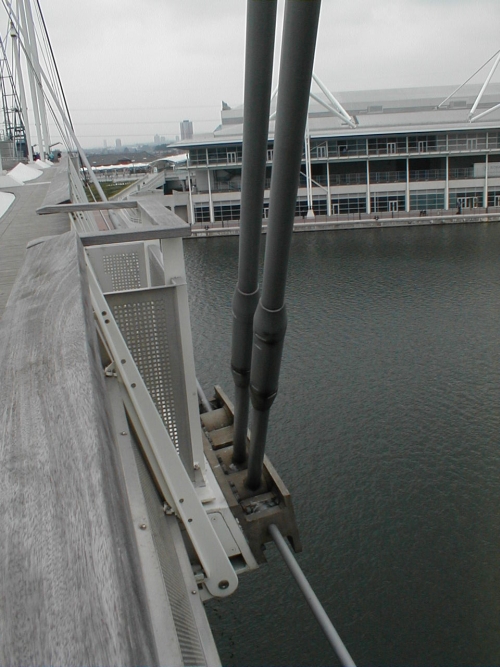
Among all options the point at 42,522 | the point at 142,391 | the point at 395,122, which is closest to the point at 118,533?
the point at 42,522

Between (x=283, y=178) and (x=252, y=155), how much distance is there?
0.42 m

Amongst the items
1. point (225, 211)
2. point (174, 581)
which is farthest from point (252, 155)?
point (225, 211)

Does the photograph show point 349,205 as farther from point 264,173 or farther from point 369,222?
point 264,173

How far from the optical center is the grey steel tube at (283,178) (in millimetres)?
1146

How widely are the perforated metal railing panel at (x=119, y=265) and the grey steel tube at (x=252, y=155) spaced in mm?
374

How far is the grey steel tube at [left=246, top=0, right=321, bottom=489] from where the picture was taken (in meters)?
1.15

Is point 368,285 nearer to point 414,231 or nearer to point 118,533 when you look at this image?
point 414,231

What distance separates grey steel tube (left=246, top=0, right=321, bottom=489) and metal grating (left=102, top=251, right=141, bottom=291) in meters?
0.59

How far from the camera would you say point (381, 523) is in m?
4.71

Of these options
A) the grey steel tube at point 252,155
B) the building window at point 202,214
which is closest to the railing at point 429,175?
the building window at point 202,214

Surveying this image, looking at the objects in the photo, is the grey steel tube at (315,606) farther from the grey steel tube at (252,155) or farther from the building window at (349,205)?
the building window at (349,205)

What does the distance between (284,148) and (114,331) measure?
0.55 metres

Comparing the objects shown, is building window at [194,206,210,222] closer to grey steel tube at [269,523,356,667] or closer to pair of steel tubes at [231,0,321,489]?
pair of steel tubes at [231,0,321,489]

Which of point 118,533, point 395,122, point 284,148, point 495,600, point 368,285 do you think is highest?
point 395,122
